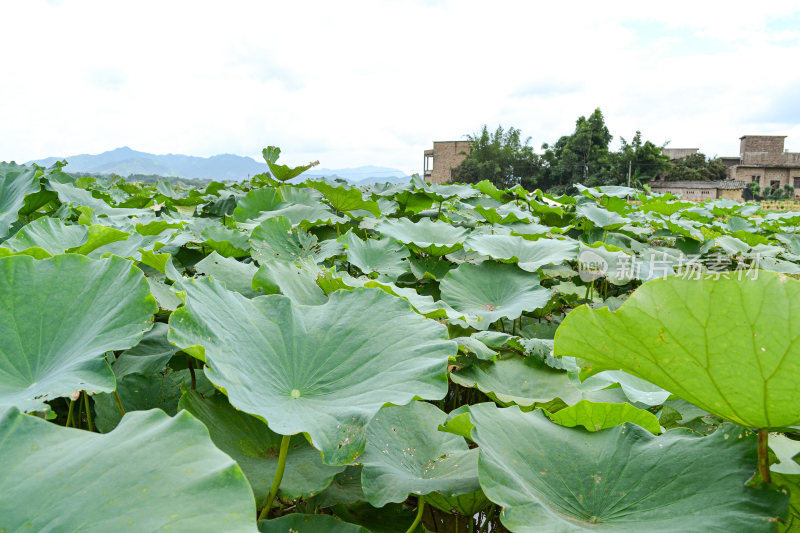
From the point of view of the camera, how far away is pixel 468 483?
0.65 meters

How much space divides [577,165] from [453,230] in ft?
91.8

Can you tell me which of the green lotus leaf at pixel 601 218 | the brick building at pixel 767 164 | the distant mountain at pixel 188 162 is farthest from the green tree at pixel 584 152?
the distant mountain at pixel 188 162

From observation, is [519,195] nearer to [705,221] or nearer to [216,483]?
[705,221]

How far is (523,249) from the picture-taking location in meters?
1.75

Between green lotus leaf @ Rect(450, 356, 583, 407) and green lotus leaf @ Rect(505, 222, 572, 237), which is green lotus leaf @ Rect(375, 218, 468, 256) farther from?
green lotus leaf @ Rect(450, 356, 583, 407)

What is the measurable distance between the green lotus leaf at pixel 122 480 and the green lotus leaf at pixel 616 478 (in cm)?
28

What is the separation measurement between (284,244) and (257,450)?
102 centimetres

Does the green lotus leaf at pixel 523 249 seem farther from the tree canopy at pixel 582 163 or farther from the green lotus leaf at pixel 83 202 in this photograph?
the tree canopy at pixel 582 163

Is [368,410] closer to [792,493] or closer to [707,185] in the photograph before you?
[792,493]

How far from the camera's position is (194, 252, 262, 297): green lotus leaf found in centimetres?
113

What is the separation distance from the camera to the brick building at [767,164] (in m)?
26.5

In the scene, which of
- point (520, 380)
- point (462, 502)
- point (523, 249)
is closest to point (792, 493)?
point (462, 502)

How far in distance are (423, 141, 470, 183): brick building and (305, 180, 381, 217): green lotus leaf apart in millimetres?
33195

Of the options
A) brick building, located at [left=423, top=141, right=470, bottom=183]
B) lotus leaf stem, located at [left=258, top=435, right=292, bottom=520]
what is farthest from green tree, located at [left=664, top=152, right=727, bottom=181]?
lotus leaf stem, located at [left=258, top=435, right=292, bottom=520]
